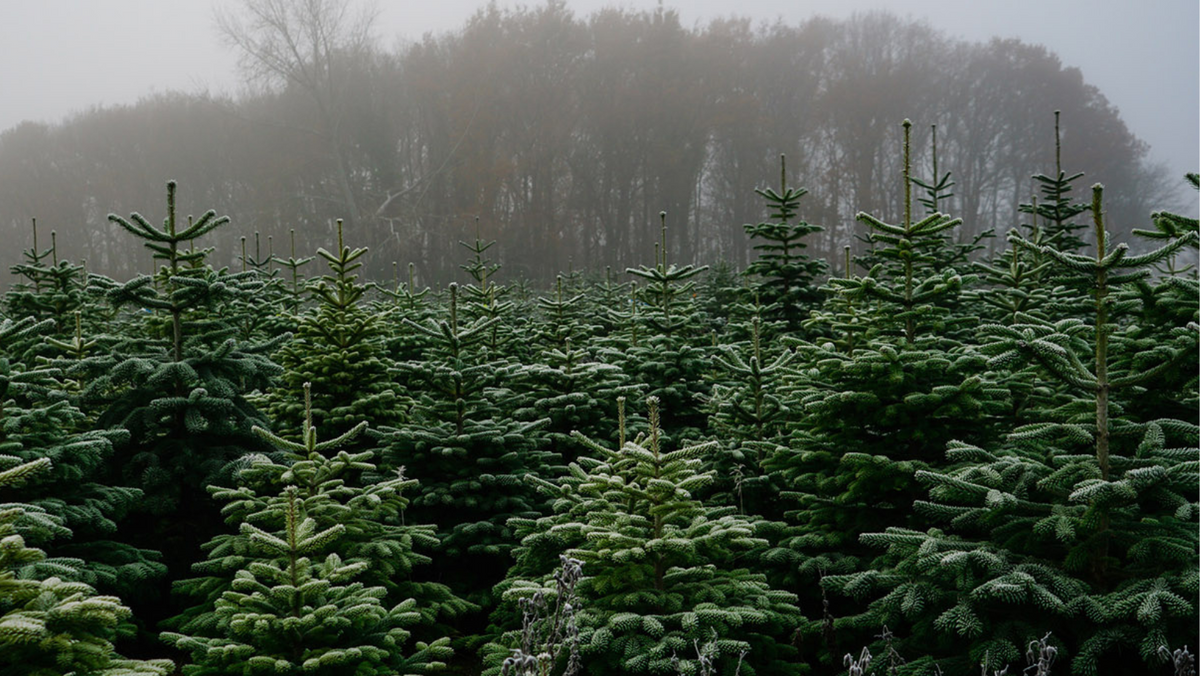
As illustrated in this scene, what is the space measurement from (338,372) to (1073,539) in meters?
5.45

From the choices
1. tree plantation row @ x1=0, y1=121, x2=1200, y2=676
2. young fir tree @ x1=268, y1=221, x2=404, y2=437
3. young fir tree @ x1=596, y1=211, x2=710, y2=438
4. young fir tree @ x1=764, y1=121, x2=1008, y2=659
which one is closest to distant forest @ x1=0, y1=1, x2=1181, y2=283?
young fir tree @ x1=596, y1=211, x2=710, y2=438

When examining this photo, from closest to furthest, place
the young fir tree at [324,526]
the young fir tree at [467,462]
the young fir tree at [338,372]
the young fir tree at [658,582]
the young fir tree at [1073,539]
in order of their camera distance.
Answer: the young fir tree at [1073,539] < the young fir tree at [658,582] < the young fir tree at [324,526] < the young fir tree at [467,462] < the young fir tree at [338,372]

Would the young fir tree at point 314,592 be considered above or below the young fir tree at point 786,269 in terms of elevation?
below

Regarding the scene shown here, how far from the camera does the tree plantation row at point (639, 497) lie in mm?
2980

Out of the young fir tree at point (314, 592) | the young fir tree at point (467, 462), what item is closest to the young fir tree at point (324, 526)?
the young fir tree at point (314, 592)

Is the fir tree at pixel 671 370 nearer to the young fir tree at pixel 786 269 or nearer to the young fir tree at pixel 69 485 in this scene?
the young fir tree at pixel 786 269

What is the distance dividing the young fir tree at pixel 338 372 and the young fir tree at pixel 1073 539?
4201 mm

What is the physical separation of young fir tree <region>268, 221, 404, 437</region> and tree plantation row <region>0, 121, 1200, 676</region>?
0.03 meters

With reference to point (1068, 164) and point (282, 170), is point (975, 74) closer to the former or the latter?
point (1068, 164)

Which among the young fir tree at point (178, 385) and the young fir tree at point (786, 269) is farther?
the young fir tree at point (786, 269)

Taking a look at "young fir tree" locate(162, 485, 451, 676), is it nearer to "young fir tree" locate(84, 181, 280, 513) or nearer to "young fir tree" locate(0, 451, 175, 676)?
"young fir tree" locate(0, 451, 175, 676)

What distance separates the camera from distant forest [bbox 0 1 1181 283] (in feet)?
102

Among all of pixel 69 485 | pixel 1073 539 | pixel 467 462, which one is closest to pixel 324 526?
pixel 467 462

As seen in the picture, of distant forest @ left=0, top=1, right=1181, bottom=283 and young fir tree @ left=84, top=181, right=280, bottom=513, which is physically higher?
distant forest @ left=0, top=1, right=1181, bottom=283
